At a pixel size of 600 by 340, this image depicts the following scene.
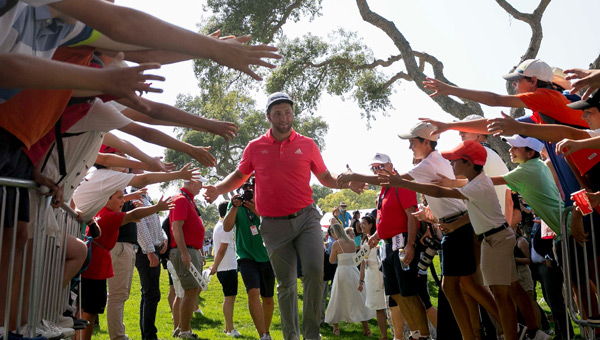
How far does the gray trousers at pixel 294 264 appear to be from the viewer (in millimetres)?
6684

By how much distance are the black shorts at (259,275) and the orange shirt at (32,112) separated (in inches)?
263

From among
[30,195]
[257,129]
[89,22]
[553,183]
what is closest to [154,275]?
[553,183]

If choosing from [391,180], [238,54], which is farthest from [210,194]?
[238,54]

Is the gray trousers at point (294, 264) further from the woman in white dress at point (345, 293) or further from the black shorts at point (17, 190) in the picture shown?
the woman in white dress at point (345, 293)

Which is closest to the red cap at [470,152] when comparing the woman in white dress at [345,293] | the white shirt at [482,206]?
the white shirt at [482,206]

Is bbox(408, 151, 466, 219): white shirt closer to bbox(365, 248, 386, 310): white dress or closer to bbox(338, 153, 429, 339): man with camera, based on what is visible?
bbox(338, 153, 429, 339): man with camera

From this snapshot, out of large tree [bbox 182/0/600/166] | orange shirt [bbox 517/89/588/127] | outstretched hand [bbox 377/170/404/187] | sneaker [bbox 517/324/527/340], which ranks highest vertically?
large tree [bbox 182/0/600/166]

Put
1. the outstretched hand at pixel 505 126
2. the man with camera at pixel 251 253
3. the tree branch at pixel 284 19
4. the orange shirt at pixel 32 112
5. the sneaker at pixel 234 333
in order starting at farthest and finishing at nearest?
the tree branch at pixel 284 19, the sneaker at pixel 234 333, the man with camera at pixel 251 253, the outstretched hand at pixel 505 126, the orange shirt at pixel 32 112

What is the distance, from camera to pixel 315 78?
81.0 ft

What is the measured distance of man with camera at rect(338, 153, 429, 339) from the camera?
7.71 meters

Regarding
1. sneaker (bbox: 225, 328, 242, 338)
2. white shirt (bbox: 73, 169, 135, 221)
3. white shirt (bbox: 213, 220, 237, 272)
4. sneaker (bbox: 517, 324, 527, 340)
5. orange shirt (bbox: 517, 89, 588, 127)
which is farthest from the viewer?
white shirt (bbox: 213, 220, 237, 272)

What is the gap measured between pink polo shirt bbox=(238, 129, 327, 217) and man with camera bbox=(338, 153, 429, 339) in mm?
878

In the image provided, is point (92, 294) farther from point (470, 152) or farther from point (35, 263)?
point (470, 152)

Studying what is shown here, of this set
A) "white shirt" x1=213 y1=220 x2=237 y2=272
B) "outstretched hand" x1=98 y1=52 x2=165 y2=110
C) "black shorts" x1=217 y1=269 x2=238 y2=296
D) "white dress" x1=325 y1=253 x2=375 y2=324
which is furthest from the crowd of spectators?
"white shirt" x1=213 y1=220 x2=237 y2=272
